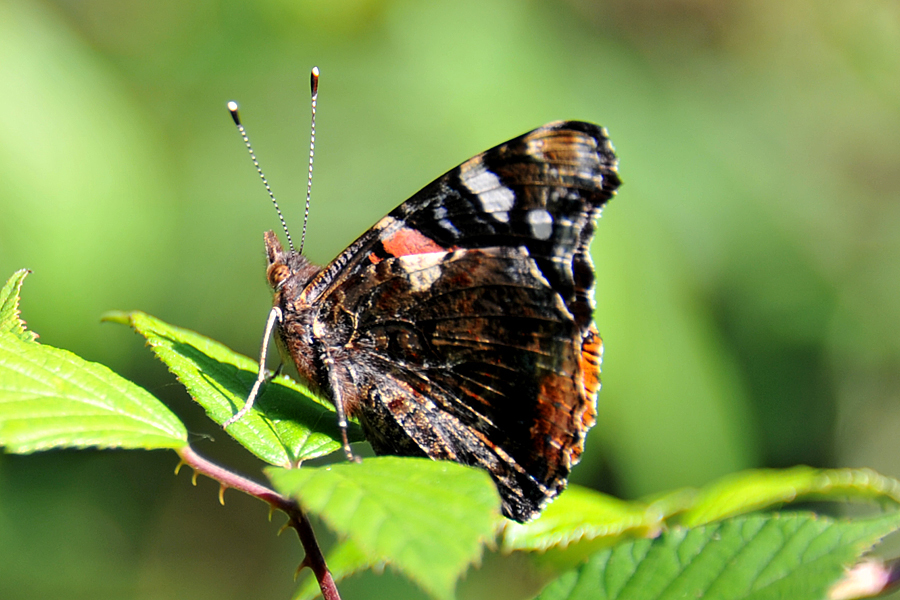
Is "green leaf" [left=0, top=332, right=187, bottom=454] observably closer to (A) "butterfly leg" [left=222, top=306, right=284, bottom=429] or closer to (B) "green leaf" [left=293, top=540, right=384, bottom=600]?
(A) "butterfly leg" [left=222, top=306, right=284, bottom=429]

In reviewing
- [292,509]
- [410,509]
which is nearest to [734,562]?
[410,509]

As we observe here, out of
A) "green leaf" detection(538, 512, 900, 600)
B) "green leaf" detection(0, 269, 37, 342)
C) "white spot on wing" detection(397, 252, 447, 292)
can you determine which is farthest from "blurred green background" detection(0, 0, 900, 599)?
"green leaf" detection(538, 512, 900, 600)

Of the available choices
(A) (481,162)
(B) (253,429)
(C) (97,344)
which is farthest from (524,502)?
(C) (97,344)

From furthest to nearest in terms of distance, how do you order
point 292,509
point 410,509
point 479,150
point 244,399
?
1. point 479,150
2. point 244,399
3. point 292,509
4. point 410,509

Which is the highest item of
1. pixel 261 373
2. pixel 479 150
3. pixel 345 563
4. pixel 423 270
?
pixel 479 150

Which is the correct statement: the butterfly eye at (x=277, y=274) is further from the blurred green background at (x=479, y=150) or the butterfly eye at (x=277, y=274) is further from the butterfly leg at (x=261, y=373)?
the blurred green background at (x=479, y=150)

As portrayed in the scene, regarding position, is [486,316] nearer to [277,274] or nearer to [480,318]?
[480,318]
